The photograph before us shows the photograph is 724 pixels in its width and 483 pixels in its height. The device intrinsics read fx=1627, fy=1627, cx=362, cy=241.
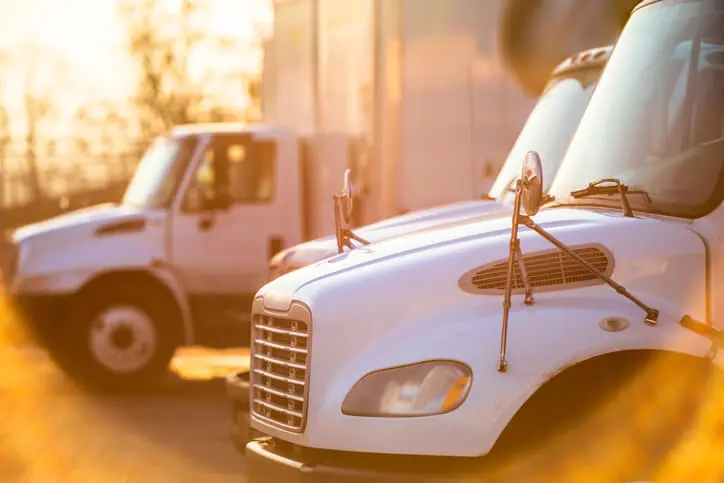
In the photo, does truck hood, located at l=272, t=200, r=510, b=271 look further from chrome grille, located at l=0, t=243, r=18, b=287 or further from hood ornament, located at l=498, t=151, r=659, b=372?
chrome grille, located at l=0, t=243, r=18, b=287

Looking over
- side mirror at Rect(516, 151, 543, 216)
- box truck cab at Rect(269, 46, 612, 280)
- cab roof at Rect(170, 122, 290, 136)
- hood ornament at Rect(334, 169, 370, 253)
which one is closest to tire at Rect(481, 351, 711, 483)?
side mirror at Rect(516, 151, 543, 216)

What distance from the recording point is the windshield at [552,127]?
28.8ft

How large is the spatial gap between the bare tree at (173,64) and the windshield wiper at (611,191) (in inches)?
1193

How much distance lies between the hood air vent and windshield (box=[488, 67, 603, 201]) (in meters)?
2.99

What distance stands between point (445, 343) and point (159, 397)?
9388 mm

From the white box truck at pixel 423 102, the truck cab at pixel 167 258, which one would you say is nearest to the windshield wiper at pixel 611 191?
the white box truck at pixel 423 102

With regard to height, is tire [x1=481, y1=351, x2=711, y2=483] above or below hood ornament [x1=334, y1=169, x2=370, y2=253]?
below

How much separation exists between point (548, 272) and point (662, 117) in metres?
0.96

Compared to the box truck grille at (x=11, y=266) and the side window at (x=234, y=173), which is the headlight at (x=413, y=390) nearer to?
the side window at (x=234, y=173)

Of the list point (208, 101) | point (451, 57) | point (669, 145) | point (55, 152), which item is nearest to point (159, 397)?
point (451, 57)

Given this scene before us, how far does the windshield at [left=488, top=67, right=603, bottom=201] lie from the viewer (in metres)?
8.79

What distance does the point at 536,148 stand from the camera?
8891 millimetres

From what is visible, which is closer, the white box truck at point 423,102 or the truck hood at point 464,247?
the truck hood at point 464,247

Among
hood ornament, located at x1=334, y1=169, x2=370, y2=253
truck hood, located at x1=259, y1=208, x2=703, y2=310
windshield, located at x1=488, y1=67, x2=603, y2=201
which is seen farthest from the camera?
windshield, located at x1=488, y1=67, x2=603, y2=201
